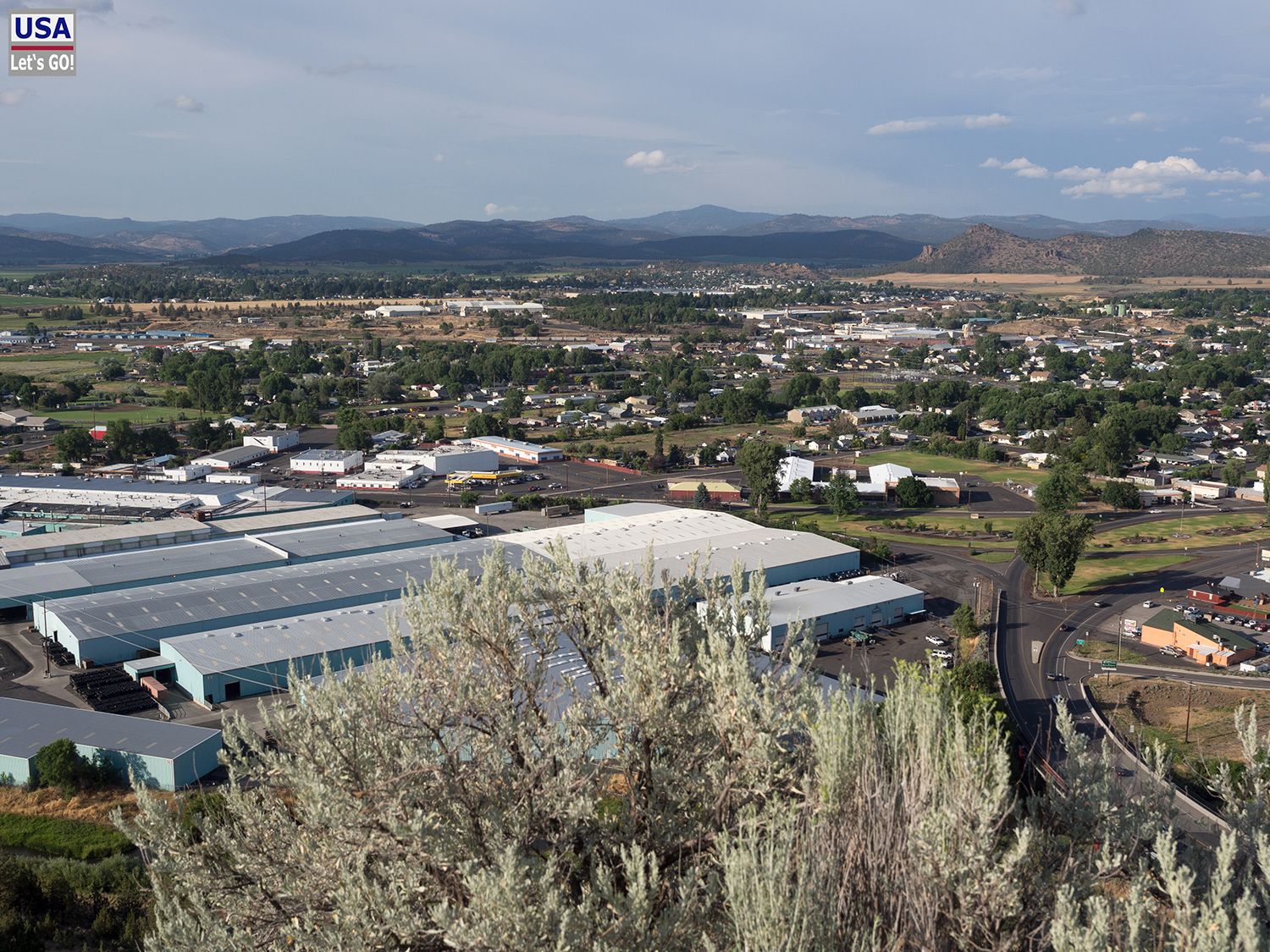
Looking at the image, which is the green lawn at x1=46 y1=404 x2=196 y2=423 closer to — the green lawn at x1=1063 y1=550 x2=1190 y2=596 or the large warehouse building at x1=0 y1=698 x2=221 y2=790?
the large warehouse building at x1=0 y1=698 x2=221 y2=790

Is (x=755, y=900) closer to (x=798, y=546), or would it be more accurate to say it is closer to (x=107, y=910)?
(x=107, y=910)

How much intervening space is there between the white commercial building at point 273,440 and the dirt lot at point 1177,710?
30.9 m

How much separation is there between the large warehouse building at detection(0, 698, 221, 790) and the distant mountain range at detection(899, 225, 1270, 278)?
140000 millimetres

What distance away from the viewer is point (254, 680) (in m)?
16.3

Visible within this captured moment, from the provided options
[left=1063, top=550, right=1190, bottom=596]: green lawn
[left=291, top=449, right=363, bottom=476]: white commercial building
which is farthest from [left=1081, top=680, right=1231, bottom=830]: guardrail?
[left=291, top=449, right=363, bottom=476]: white commercial building

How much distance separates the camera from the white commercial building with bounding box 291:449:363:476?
3616 cm

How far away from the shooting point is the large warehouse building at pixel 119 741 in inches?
536

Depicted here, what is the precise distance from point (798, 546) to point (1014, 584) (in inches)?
186

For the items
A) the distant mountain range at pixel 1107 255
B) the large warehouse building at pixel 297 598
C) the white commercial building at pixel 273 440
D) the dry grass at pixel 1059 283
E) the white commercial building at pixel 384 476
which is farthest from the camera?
the distant mountain range at pixel 1107 255

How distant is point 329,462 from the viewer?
3622 centimetres

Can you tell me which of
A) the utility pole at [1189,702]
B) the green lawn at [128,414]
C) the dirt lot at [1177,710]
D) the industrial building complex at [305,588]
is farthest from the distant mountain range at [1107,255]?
the dirt lot at [1177,710]

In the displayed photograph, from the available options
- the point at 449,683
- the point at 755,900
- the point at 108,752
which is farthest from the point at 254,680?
the point at 755,900

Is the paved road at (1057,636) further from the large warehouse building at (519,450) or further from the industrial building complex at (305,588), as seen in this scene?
the large warehouse building at (519,450)

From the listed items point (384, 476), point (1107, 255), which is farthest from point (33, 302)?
point (1107, 255)
